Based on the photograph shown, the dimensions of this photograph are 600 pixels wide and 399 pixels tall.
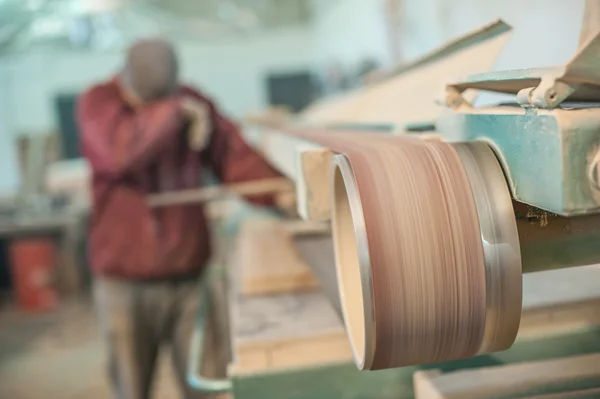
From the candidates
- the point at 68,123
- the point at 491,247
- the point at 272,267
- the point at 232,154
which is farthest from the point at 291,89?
the point at 491,247

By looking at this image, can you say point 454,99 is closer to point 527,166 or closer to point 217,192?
point 527,166

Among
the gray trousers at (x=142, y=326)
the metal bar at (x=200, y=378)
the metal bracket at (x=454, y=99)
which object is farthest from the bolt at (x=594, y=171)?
the gray trousers at (x=142, y=326)

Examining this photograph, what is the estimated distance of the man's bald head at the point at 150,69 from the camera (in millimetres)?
1428

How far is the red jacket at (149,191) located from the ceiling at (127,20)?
234 centimetres

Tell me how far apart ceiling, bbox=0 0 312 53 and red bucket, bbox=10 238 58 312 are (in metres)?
1.41

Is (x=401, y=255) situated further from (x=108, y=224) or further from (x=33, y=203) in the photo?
(x=33, y=203)

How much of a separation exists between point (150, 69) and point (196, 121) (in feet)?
0.56

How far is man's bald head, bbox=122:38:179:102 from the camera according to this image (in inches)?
56.2

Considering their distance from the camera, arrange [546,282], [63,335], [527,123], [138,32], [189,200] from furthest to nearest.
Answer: [138,32]
[63,335]
[189,200]
[546,282]
[527,123]

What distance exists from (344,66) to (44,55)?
3.10 m

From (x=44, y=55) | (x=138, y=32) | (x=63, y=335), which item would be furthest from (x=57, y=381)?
(x=44, y=55)

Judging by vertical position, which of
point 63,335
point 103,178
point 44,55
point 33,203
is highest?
point 44,55

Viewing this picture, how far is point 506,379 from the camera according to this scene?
2.44 feet

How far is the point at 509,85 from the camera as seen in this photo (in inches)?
22.1
